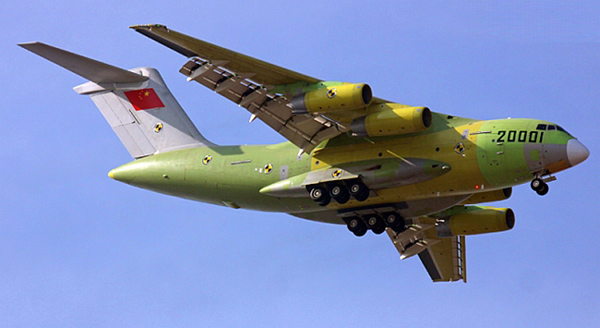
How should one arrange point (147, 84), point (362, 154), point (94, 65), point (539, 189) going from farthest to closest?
point (147, 84)
point (94, 65)
point (362, 154)
point (539, 189)

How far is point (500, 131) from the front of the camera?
1880 centimetres

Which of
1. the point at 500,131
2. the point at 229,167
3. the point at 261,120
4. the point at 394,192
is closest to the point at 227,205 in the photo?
the point at 229,167

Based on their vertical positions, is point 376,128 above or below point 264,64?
below

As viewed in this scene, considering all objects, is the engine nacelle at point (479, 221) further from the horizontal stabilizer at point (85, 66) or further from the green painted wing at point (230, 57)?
the horizontal stabilizer at point (85, 66)

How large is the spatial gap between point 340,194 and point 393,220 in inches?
66.8

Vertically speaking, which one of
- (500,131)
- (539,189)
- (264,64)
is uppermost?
(264,64)

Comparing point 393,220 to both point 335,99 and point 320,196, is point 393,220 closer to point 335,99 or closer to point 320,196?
point 320,196

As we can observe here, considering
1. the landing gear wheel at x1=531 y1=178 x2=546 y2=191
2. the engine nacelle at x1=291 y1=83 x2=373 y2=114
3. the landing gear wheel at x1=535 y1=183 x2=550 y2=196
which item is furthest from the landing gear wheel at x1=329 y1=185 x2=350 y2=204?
the landing gear wheel at x1=535 y1=183 x2=550 y2=196

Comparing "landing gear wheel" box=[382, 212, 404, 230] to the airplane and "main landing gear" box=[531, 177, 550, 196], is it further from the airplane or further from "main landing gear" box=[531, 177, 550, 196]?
"main landing gear" box=[531, 177, 550, 196]

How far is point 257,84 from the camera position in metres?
19.4

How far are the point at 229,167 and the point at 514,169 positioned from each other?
6.11 m

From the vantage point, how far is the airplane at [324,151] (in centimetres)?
1861

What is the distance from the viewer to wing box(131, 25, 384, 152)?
18.3 meters

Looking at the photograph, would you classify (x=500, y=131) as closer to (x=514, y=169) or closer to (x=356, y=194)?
(x=514, y=169)
